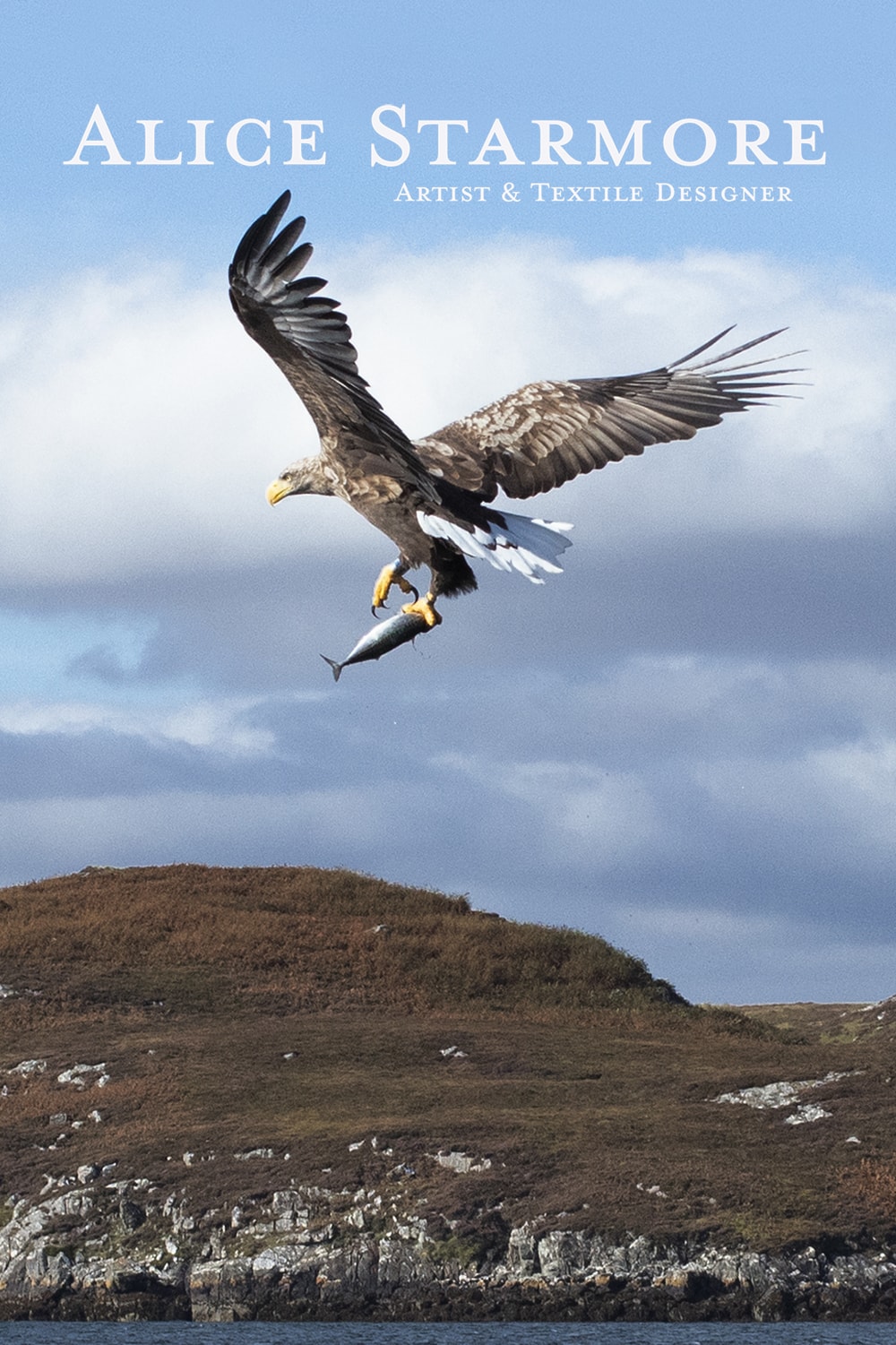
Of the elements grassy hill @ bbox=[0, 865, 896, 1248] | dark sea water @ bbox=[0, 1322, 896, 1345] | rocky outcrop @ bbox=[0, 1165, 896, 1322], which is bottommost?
dark sea water @ bbox=[0, 1322, 896, 1345]

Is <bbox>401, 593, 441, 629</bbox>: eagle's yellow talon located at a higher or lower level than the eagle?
lower

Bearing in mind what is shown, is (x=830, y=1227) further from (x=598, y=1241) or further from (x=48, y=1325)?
(x=48, y=1325)

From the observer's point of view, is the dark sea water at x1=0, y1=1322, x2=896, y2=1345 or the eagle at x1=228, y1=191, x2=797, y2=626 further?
the dark sea water at x1=0, y1=1322, x2=896, y2=1345

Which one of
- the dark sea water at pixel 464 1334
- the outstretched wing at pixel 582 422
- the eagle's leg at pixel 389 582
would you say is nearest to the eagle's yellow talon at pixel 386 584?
the eagle's leg at pixel 389 582

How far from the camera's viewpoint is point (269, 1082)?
130 ft

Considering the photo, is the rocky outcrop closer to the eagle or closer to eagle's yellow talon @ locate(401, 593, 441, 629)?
the eagle

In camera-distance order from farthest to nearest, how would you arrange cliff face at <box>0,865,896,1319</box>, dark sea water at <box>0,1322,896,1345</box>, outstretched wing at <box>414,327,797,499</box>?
cliff face at <box>0,865,896,1319</box>
dark sea water at <box>0,1322,896,1345</box>
outstretched wing at <box>414,327,797,499</box>

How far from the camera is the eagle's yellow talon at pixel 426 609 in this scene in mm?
6258

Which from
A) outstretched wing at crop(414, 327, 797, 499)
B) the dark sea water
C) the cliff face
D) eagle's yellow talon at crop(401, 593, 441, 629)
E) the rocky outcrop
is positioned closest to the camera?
eagle's yellow talon at crop(401, 593, 441, 629)

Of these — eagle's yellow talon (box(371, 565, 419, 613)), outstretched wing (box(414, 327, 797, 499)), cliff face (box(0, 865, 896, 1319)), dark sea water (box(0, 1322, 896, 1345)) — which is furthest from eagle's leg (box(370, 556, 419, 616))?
cliff face (box(0, 865, 896, 1319))

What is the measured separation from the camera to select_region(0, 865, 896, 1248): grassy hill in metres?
33.2

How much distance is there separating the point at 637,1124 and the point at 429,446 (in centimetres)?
3023

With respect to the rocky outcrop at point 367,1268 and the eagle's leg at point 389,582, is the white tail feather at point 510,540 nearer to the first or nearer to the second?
the eagle's leg at point 389,582

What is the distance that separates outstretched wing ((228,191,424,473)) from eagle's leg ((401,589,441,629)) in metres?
0.96
